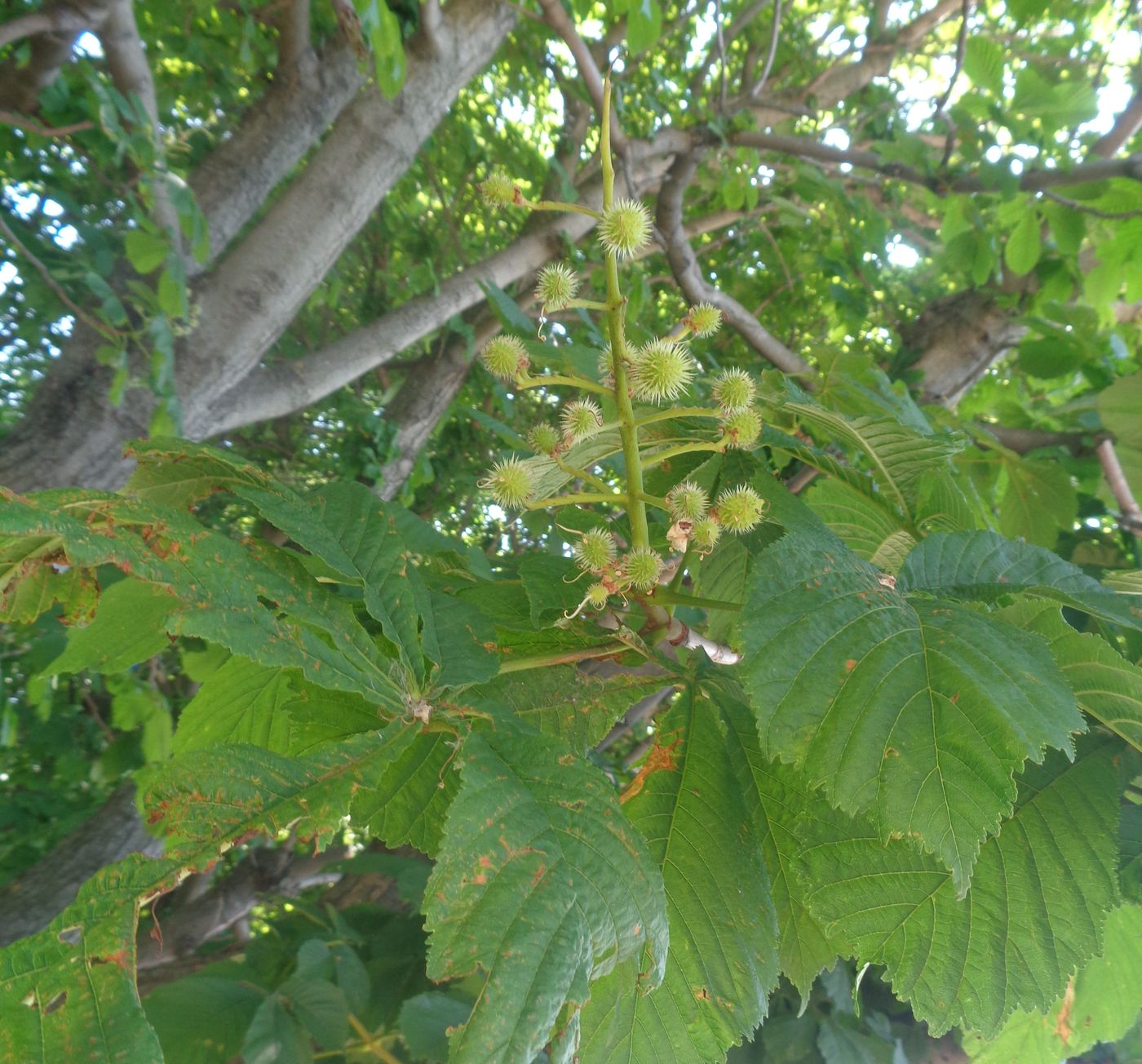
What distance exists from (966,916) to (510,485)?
2.25 ft

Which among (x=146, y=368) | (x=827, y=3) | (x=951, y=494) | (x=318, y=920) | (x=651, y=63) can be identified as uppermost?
(x=827, y=3)

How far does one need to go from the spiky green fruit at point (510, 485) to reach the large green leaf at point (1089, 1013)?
96 centimetres

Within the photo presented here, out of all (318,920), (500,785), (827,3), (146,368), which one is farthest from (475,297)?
(827,3)

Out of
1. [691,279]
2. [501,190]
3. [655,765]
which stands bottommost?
[655,765]

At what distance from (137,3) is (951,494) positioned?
3.60 meters

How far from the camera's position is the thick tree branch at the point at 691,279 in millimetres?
2492

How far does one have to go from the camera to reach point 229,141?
2.70 metres

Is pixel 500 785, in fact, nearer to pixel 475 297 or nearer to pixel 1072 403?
pixel 1072 403

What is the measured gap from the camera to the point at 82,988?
54 cm

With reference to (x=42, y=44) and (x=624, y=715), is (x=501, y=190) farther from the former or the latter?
(x=42, y=44)

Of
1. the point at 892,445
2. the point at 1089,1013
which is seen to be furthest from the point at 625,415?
the point at 1089,1013

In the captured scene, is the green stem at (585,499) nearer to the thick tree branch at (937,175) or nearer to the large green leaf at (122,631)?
the large green leaf at (122,631)

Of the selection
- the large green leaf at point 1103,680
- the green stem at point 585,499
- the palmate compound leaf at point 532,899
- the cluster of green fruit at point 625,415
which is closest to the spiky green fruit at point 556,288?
the cluster of green fruit at point 625,415

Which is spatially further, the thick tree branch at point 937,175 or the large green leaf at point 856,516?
the thick tree branch at point 937,175
